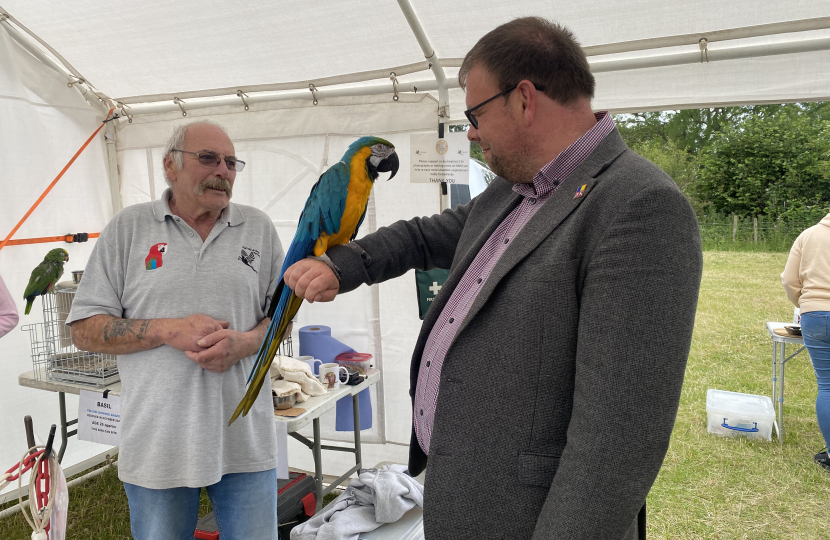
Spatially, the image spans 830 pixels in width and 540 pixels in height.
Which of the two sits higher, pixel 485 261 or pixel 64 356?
pixel 485 261

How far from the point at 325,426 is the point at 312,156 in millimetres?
1775

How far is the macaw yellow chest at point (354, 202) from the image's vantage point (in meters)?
1.25

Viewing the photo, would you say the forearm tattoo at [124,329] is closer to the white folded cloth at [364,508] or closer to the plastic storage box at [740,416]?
the white folded cloth at [364,508]

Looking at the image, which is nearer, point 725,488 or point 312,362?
point 312,362

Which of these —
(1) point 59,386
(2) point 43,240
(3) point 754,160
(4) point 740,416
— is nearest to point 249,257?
(1) point 59,386

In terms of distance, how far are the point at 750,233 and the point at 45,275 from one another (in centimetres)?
1301

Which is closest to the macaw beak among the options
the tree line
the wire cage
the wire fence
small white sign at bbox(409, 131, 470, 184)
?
small white sign at bbox(409, 131, 470, 184)

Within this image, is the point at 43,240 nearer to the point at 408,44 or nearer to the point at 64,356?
the point at 64,356

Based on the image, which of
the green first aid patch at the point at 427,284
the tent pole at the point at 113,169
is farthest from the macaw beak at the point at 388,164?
the tent pole at the point at 113,169

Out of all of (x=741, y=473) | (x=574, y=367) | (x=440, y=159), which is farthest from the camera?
(x=741, y=473)


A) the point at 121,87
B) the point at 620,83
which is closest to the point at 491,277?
the point at 620,83

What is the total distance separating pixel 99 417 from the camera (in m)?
2.40

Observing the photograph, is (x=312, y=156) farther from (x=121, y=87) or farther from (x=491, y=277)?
(x=491, y=277)

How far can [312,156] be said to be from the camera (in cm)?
318
